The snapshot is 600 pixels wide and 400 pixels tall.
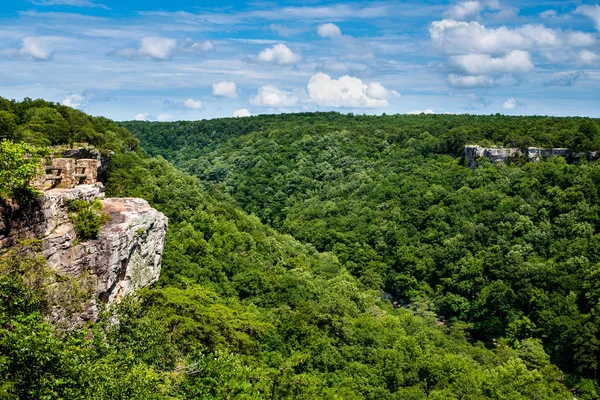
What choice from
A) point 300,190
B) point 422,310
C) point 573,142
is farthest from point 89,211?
point 300,190

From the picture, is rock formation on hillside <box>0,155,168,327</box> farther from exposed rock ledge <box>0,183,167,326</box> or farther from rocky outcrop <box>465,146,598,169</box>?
rocky outcrop <box>465,146,598,169</box>

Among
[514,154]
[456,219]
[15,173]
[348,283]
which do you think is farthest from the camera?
[514,154]

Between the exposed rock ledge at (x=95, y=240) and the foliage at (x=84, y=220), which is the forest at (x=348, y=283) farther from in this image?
the foliage at (x=84, y=220)

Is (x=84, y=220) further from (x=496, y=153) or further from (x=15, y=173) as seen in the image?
(x=496, y=153)

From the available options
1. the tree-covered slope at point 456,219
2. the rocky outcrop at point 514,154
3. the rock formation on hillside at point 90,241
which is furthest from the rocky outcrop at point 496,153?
the rock formation on hillside at point 90,241

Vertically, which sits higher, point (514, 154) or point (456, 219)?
point (514, 154)

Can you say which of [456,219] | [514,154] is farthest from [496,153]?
[456,219]
